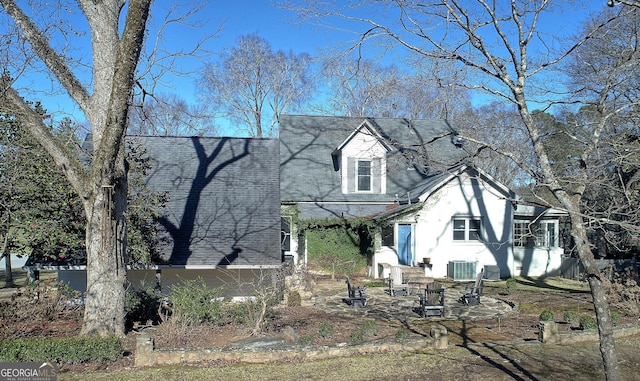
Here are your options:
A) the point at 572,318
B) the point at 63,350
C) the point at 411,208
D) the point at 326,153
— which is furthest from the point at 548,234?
the point at 63,350

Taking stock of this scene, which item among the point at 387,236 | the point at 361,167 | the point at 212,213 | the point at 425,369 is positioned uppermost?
the point at 361,167

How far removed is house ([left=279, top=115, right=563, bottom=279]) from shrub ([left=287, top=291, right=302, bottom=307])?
18.6 feet

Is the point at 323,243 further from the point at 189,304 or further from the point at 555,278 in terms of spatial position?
the point at 189,304

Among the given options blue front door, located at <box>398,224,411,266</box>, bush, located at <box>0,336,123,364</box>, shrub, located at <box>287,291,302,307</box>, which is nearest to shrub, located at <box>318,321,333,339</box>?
bush, located at <box>0,336,123,364</box>

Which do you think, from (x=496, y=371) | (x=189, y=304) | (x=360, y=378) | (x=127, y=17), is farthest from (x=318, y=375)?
(x=127, y=17)

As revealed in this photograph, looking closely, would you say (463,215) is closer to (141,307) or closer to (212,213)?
(212,213)

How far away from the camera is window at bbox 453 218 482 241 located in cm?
2408

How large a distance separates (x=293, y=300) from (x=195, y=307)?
16.4 ft

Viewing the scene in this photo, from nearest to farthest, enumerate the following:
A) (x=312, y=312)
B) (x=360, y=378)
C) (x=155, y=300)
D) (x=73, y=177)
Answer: (x=360, y=378) < (x=73, y=177) < (x=155, y=300) < (x=312, y=312)

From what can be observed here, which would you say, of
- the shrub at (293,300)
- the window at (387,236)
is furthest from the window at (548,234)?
the shrub at (293,300)

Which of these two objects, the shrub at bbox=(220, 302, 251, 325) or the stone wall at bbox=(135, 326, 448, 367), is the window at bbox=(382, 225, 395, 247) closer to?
the shrub at bbox=(220, 302, 251, 325)

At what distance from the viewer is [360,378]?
866 cm

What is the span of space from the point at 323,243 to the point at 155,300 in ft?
38.2

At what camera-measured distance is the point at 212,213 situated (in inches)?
727
